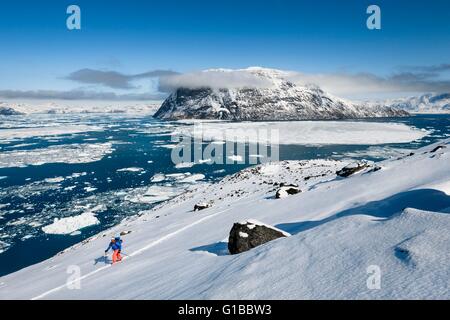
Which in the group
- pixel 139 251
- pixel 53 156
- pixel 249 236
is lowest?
pixel 139 251

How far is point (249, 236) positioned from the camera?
10.6 m

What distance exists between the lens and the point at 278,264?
751cm

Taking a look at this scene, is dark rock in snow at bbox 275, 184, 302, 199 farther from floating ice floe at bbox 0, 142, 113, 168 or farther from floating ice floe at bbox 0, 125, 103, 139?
floating ice floe at bbox 0, 125, 103, 139

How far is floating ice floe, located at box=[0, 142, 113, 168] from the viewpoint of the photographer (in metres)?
58.6

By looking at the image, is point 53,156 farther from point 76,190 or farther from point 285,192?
point 285,192

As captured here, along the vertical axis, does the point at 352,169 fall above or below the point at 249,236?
above

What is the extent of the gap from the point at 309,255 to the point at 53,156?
223ft

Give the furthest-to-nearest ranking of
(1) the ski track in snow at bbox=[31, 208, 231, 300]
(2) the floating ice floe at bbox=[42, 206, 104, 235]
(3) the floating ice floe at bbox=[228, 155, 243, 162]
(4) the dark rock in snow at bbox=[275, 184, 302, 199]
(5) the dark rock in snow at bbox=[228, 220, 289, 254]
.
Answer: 1. (3) the floating ice floe at bbox=[228, 155, 243, 162]
2. (2) the floating ice floe at bbox=[42, 206, 104, 235]
3. (4) the dark rock in snow at bbox=[275, 184, 302, 199]
4. (1) the ski track in snow at bbox=[31, 208, 231, 300]
5. (5) the dark rock in snow at bbox=[228, 220, 289, 254]

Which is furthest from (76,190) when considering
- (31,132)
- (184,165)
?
(31,132)

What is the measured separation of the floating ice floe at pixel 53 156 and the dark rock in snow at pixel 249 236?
55374 mm

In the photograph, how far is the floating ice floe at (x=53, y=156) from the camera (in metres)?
58.6

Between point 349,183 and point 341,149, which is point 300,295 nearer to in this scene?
point 349,183

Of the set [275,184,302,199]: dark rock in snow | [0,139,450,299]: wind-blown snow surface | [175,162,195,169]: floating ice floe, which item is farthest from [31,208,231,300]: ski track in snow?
[175,162,195,169]: floating ice floe

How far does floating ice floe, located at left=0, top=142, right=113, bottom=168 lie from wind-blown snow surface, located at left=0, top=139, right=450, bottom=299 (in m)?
47.3
